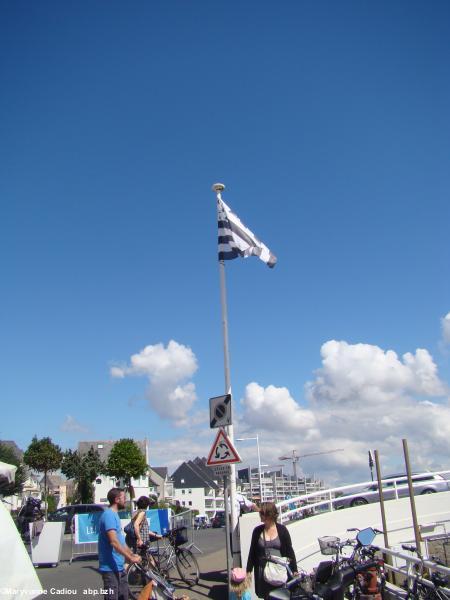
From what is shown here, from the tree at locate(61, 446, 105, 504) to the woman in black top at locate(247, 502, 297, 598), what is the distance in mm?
64895

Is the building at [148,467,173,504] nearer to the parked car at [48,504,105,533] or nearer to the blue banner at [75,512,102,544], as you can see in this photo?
the parked car at [48,504,105,533]

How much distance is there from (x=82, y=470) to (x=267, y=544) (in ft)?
220

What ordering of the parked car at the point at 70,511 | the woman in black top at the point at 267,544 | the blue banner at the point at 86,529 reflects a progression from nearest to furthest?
the woman in black top at the point at 267,544 → the blue banner at the point at 86,529 → the parked car at the point at 70,511

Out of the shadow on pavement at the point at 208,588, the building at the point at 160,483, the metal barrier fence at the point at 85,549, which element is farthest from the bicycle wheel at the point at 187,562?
the building at the point at 160,483

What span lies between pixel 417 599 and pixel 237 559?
3.72m

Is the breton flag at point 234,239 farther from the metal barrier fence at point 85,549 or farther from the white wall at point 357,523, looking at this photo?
the metal barrier fence at point 85,549

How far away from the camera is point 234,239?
42.2 feet

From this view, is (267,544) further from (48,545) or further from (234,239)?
(48,545)

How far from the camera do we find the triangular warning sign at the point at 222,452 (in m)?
8.11

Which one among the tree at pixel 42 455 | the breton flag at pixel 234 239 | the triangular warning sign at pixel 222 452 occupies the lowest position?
the triangular warning sign at pixel 222 452

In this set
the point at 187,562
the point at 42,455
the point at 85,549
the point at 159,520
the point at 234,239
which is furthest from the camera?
the point at 42,455

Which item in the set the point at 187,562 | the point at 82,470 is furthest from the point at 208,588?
the point at 82,470

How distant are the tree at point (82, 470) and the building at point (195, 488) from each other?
52978mm

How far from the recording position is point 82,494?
2643 inches
